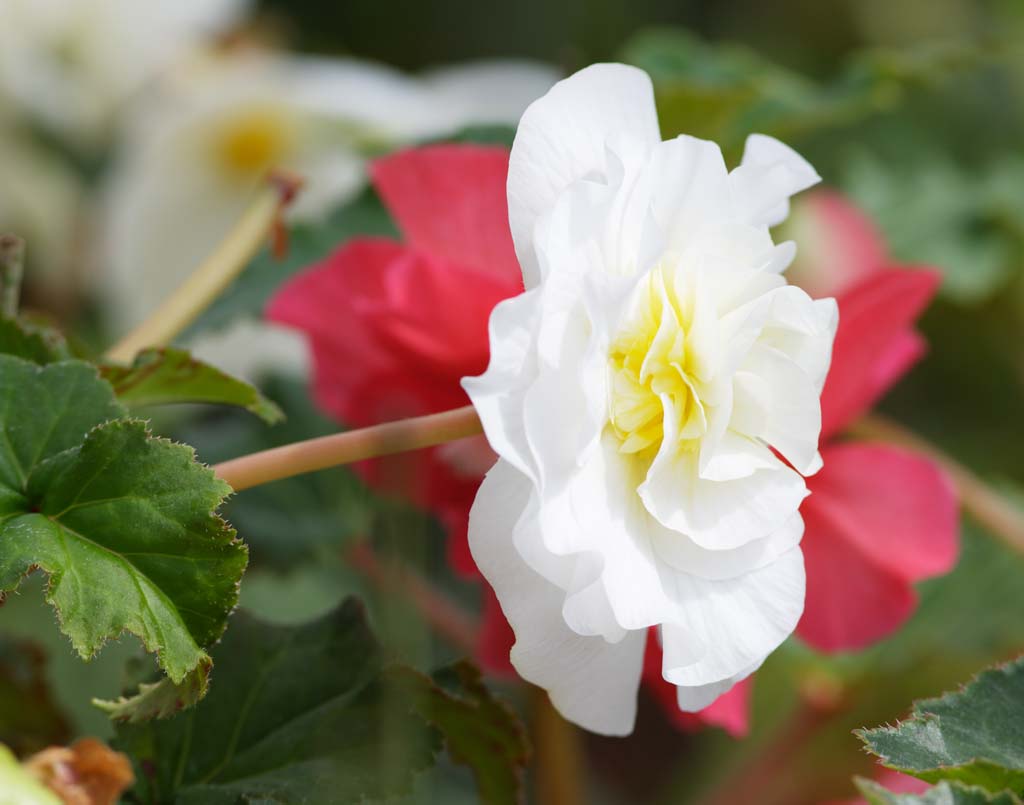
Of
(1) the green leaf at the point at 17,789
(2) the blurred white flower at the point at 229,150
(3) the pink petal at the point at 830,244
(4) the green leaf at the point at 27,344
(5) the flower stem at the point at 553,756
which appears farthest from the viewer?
(2) the blurred white flower at the point at 229,150

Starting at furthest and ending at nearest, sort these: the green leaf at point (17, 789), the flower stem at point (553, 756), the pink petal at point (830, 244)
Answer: the pink petal at point (830, 244), the flower stem at point (553, 756), the green leaf at point (17, 789)

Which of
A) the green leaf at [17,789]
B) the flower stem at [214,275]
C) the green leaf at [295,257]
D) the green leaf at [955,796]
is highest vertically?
the green leaf at [17,789]

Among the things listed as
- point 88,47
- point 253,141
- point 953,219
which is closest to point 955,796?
point 953,219

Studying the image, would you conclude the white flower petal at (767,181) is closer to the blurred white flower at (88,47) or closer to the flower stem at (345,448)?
the flower stem at (345,448)

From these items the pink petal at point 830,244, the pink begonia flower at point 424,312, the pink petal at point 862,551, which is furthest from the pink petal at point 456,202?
the pink petal at point 830,244

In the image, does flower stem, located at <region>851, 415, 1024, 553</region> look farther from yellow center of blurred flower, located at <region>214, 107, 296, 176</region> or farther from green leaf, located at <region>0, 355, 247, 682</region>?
yellow center of blurred flower, located at <region>214, 107, 296, 176</region>

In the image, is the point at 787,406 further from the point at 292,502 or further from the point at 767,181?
the point at 292,502
